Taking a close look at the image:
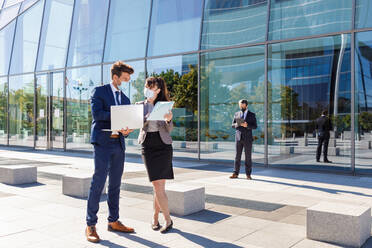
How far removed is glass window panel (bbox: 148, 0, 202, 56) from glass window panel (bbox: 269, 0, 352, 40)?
2938 millimetres

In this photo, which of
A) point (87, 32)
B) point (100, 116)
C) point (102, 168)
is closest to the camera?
point (100, 116)

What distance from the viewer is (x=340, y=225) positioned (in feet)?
13.1

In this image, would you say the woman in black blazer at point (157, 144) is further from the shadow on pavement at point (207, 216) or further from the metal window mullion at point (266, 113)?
the metal window mullion at point (266, 113)

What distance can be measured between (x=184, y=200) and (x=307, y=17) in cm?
781

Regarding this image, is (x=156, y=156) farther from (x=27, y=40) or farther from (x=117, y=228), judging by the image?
(x=27, y=40)

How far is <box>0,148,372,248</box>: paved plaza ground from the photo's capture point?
4.05 m

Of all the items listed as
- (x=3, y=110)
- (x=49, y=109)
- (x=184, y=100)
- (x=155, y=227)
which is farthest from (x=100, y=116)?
(x=3, y=110)

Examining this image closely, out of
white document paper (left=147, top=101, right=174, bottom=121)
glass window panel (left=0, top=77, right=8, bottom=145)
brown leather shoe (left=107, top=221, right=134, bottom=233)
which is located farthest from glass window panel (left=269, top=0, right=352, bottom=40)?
glass window panel (left=0, top=77, right=8, bottom=145)

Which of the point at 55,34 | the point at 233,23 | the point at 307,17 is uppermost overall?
the point at 55,34

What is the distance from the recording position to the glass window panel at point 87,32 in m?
16.4

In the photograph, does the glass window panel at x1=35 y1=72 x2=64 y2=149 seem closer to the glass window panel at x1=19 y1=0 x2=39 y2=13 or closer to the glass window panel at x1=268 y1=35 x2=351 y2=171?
the glass window panel at x1=19 y1=0 x2=39 y2=13

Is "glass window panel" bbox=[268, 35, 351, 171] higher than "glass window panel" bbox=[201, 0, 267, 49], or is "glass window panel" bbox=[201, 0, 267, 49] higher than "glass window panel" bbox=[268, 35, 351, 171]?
"glass window panel" bbox=[201, 0, 267, 49]

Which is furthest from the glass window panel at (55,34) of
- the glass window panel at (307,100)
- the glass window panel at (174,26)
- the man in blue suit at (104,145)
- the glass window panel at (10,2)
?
the man in blue suit at (104,145)

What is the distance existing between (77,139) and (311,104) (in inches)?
431
